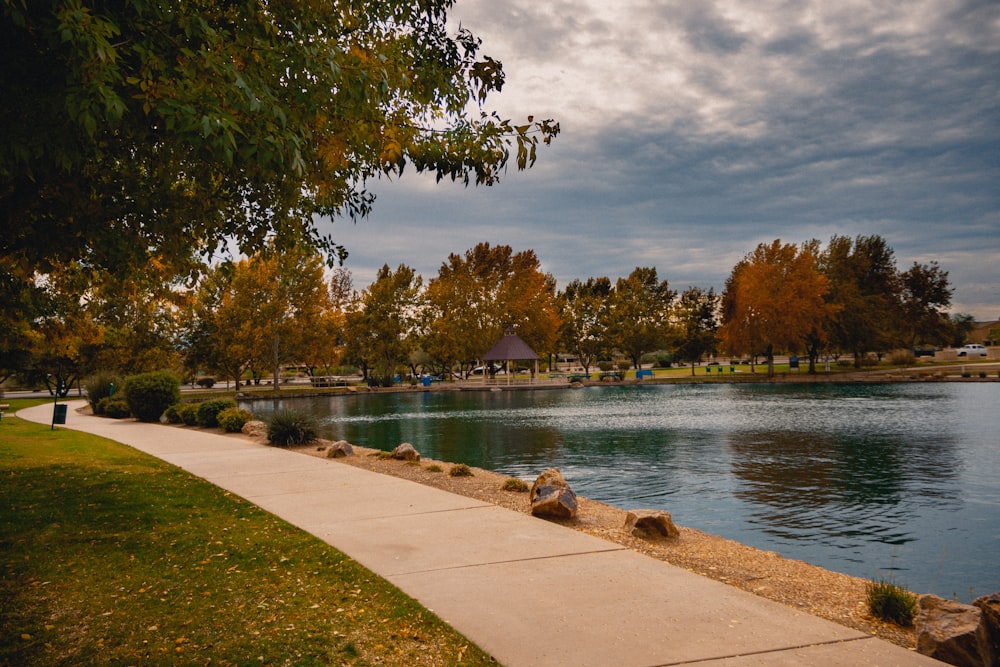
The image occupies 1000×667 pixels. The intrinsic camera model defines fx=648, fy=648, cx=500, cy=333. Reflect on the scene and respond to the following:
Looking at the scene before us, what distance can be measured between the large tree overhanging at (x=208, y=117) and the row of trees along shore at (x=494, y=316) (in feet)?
109

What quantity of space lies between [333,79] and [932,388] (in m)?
48.8

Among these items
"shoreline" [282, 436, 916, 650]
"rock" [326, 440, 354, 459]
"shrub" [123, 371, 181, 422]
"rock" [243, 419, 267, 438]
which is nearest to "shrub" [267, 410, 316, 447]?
"rock" [243, 419, 267, 438]

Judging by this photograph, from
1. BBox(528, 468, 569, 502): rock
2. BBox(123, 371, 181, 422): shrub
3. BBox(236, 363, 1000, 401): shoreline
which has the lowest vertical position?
BBox(236, 363, 1000, 401): shoreline

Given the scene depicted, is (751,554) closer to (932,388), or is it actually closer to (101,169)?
(101,169)

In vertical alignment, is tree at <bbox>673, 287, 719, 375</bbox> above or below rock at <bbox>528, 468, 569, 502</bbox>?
above

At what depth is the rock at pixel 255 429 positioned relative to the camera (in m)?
18.7

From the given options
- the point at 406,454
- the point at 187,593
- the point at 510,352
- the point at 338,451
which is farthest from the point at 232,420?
the point at 510,352

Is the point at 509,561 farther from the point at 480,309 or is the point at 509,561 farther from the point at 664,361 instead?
the point at 664,361

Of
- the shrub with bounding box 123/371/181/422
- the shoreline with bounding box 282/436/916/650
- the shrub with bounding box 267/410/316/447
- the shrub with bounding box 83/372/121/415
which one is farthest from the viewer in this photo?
the shrub with bounding box 83/372/121/415

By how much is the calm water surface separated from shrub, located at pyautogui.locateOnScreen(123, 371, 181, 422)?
238 inches

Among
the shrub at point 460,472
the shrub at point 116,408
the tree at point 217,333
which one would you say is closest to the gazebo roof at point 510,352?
the tree at point 217,333

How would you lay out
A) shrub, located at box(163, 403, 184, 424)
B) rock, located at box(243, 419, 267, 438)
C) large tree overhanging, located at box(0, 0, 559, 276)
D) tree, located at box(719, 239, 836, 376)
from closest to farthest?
large tree overhanging, located at box(0, 0, 559, 276) → rock, located at box(243, 419, 267, 438) → shrub, located at box(163, 403, 184, 424) → tree, located at box(719, 239, 836, 376)

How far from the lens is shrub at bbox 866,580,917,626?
5289 mm

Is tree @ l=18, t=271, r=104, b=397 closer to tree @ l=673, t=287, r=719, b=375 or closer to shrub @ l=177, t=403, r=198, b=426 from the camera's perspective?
shrub @ l=177, t=403, r=198, b=426
